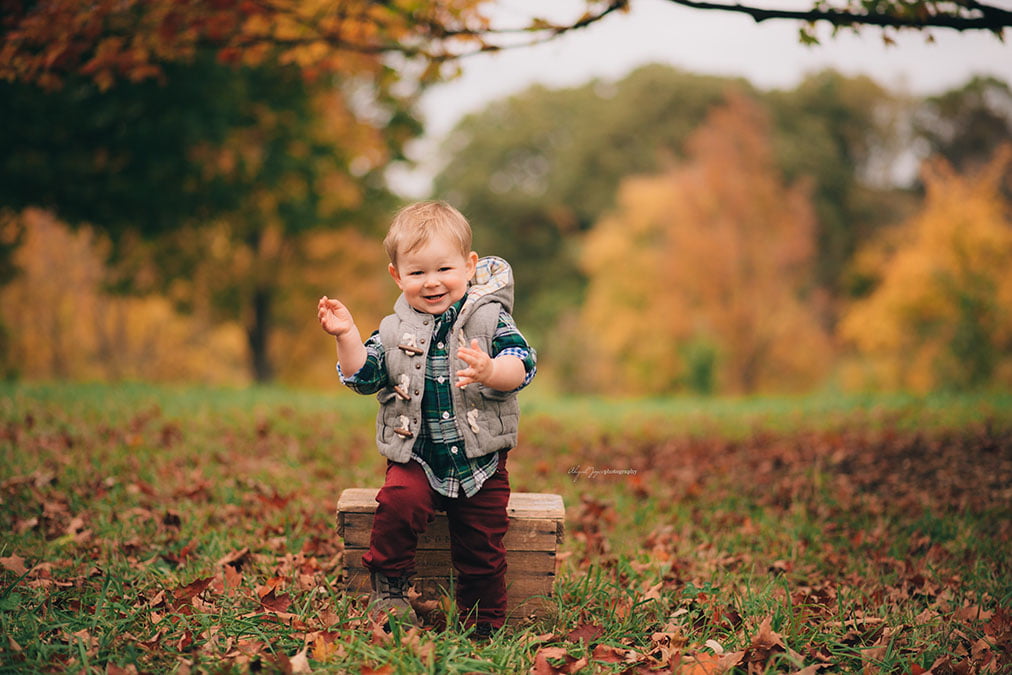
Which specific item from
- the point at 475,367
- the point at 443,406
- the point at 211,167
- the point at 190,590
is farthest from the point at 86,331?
the point at 475,367

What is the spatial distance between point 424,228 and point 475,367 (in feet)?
1.91

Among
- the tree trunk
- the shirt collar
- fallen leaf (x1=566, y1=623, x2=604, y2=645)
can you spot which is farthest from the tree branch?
the tree trunk

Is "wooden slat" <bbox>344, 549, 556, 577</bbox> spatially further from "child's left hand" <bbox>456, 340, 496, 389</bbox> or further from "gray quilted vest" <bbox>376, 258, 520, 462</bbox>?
"child's left hand" <bbox>456, 340, 496, 389</bbox>

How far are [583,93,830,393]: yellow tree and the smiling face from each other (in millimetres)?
15312

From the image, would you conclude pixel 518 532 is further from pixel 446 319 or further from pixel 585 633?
pixel 446 319

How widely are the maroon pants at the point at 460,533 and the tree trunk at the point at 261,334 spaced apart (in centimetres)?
1385

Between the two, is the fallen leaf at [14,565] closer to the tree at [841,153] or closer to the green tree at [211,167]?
the green tree at [211,167]

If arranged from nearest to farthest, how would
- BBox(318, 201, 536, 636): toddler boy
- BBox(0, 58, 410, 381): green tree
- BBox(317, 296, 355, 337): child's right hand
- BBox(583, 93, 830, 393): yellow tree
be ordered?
BBox(317, 296, 355, 337): child's right hand, BBox(318, 201, 536, 636): toddler boy, BBox(0, 58, 410, 381): green tree, BBox(583, 93, 830, 393): yellow tree

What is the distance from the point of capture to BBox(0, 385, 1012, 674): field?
94.6 inches

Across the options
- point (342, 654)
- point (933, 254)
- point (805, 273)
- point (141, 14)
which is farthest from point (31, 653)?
point (805, 273)

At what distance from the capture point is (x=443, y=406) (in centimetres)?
265

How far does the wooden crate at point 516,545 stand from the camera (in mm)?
2779

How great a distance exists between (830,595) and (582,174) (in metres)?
30.2

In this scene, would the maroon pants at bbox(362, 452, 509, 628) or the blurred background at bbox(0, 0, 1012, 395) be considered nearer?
the maroon pants at bbox(362, 452, 509, 628)
